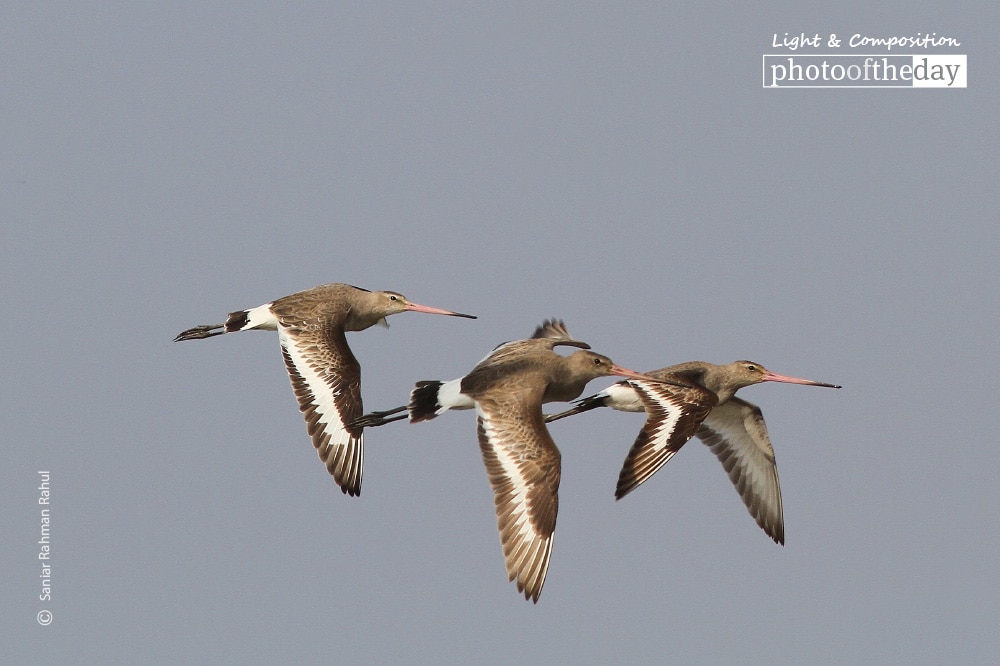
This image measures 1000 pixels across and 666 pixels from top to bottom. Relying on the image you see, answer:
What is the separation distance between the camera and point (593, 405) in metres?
15.2

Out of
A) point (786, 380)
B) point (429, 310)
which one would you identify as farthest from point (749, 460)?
point (429, 310)

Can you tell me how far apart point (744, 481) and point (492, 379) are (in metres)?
3.96

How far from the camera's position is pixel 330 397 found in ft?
48.0

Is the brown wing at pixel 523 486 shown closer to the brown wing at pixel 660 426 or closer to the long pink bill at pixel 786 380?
the brown wing at pixel 660 426

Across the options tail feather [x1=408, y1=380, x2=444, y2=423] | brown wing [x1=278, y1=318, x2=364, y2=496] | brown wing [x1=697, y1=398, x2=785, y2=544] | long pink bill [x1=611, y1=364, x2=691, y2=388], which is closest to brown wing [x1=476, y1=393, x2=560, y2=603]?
tail feather [x1=408, y1=380, x2=444, y2=423]

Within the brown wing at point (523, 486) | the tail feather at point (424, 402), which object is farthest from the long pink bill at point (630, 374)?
the tail feather at point (424, 402)

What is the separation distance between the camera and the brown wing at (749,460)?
53.7 ft

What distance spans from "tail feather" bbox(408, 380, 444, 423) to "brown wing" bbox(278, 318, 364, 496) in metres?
Result: 1.00

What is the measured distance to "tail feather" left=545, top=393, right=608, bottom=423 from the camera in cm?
1513

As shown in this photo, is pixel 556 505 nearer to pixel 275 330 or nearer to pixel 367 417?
pixel 367 417

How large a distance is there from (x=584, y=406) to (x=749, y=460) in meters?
2.37

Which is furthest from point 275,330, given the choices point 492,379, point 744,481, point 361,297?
point 744,481

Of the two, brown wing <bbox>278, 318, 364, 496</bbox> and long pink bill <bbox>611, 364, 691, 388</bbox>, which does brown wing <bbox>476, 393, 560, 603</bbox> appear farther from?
brown wing <bbox>278, 318, 364, 496</bbox>

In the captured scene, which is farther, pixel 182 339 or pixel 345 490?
pixel 182 339
